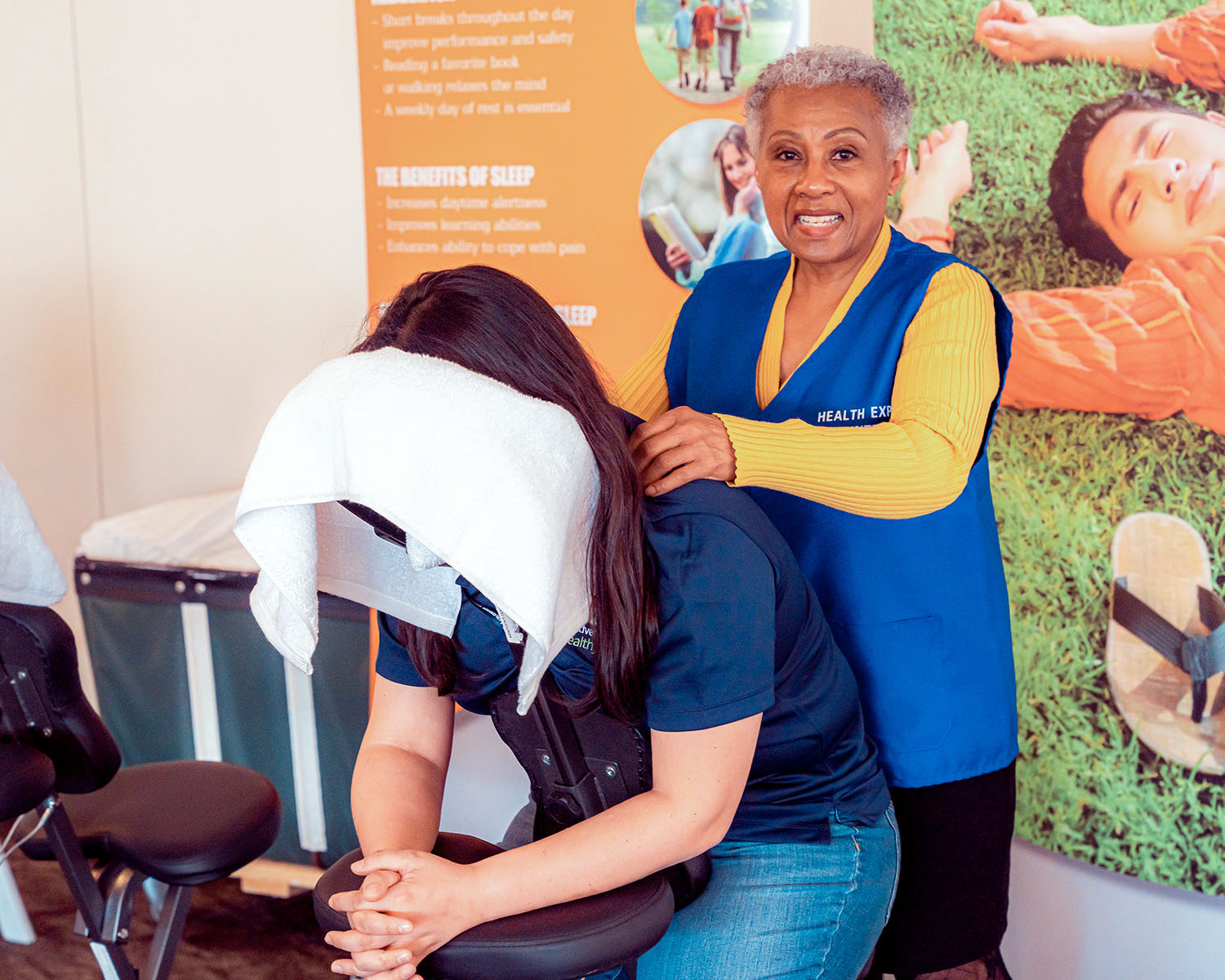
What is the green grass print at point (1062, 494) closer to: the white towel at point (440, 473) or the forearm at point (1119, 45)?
the forearm at point (1119, 45)

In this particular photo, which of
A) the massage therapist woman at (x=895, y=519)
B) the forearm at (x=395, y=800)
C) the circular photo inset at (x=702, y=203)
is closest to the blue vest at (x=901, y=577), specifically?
the massage therapist woman at (x=895, y=519)

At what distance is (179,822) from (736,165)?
59.4 inches

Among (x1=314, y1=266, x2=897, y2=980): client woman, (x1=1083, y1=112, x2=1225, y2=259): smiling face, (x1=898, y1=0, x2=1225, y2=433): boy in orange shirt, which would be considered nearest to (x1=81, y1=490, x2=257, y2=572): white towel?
(x1=314, y1=266, x2=897, y2=980): client woman

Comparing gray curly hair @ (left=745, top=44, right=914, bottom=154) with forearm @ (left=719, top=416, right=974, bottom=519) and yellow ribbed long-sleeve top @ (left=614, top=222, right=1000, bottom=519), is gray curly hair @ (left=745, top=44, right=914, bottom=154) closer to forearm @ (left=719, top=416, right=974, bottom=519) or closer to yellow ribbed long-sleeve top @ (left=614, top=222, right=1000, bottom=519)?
yellow ribbed long-sleeve top @ (left=614, top=222, right=1000, bottom=519)

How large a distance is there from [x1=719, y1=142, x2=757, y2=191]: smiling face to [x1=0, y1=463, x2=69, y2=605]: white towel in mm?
1361

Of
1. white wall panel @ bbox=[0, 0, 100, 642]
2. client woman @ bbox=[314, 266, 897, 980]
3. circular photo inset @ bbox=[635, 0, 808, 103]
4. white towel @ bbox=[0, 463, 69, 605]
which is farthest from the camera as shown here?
white wall panel @ bbox=[0, 0, 100, 642]

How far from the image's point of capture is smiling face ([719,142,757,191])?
221 cm

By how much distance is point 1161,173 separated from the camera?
5.81 ft

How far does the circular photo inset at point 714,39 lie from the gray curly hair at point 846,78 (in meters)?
0.77

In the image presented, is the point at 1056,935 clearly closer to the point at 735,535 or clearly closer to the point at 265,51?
the point at 735,535

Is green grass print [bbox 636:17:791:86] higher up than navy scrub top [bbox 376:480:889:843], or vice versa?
green grass print [bbox 636:17:791:86]

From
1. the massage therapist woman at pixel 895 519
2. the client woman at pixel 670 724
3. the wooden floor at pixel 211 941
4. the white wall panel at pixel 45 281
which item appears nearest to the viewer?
the client woman at pixel 670 724

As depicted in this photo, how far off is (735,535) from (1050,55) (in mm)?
1224

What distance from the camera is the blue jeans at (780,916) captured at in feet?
3.64
